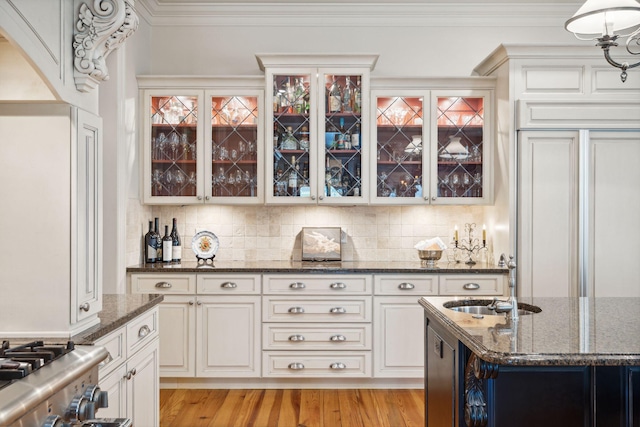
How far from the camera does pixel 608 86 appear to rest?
3.83 meters

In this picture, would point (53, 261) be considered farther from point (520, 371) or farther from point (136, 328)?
point (520, 371)

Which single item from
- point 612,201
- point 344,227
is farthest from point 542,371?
point 344,227

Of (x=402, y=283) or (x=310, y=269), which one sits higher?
(x=310, y=269)

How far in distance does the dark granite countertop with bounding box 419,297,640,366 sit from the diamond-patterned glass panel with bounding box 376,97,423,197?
170 cm

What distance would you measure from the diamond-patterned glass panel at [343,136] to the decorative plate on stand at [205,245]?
969 millimetres

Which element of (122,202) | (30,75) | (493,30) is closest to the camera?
(30,75)

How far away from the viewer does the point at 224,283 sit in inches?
152

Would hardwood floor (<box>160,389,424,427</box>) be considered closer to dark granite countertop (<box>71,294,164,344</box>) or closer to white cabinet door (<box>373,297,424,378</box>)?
white cabinet door (<box>373,297,424,378</box>)

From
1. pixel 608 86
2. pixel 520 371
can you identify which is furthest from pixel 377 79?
pixel 520 371

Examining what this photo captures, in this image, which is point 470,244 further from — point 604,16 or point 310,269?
point 604,16

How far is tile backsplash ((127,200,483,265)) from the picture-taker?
4480 mm

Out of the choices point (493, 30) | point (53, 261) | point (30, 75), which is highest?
point (493, 30)

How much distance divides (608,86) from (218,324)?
3325 mm

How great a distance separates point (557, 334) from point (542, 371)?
15 centimetres
